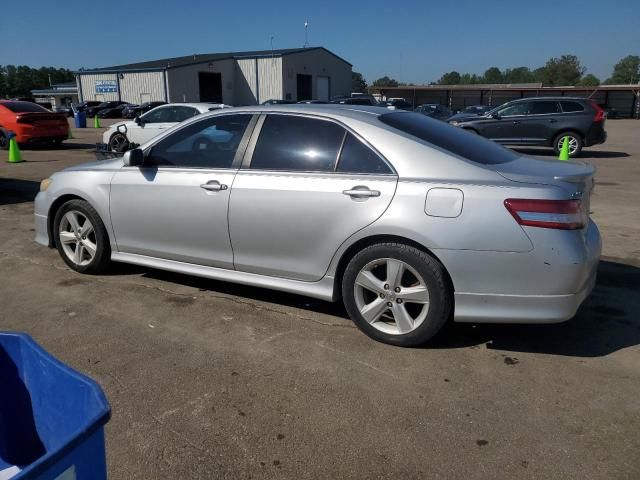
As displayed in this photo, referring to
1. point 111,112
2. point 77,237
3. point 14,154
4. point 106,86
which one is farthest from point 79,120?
point 77,237

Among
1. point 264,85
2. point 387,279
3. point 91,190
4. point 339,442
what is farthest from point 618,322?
point 264,85

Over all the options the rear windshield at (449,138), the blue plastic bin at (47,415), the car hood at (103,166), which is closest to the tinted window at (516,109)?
the rear windshield at (449,138)

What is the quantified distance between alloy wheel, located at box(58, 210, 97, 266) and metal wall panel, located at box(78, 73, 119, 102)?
5420 centimetres

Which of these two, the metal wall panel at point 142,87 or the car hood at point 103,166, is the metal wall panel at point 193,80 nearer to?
the metal wall panel at point 142,87

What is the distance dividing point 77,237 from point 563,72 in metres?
125

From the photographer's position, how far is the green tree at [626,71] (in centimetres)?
13375

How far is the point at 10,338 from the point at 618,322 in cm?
403

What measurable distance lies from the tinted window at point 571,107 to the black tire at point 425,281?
13993 mm

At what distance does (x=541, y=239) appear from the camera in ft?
10.3

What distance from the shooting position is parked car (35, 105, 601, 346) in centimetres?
321

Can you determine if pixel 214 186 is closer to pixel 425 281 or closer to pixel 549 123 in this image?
pixel 425 281

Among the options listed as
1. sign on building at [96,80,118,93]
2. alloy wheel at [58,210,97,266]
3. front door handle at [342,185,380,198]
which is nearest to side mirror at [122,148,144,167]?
alloy wheel at [58,210,97,266]

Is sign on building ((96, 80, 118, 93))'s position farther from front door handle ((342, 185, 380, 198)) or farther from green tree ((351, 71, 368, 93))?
front door handle ((342, 185, 380, 198))

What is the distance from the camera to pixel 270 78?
5522 centimetres
